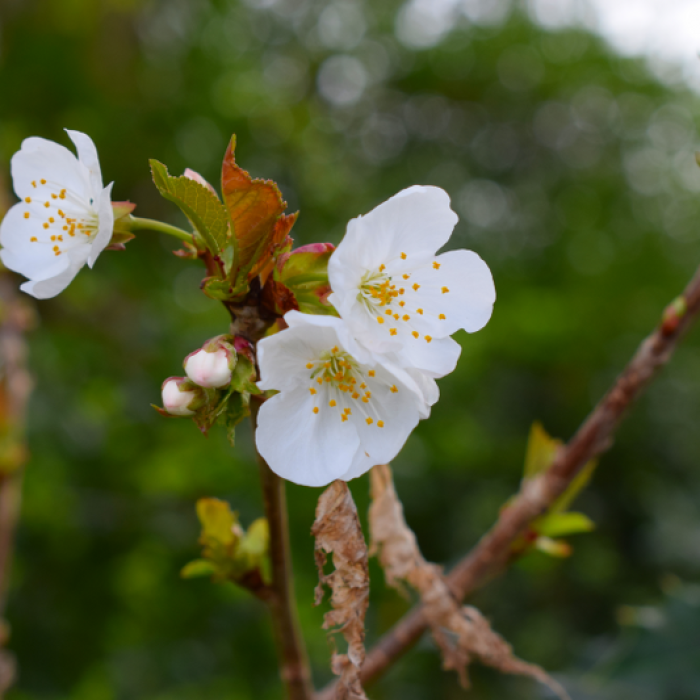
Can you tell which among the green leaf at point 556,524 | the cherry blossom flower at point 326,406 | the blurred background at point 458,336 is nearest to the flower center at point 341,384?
the cherry blossom flower at point 326,406

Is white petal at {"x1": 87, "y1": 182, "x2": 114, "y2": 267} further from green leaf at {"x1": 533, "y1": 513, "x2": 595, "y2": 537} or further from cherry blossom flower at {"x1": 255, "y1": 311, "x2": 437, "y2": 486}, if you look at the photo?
green leaf at {"x1": 533, "y1": 513, "x2": 595, "y2": 537}

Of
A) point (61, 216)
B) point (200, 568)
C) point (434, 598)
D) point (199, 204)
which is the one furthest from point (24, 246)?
point (434, 598)

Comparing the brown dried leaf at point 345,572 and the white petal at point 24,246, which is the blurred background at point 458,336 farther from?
the white petal at point 24,246

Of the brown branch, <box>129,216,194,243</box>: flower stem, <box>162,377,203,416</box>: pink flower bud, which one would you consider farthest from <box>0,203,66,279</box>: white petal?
the brown branch

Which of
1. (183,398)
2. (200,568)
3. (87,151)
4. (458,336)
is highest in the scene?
(87,151)

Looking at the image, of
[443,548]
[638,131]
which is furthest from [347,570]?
[638,131]

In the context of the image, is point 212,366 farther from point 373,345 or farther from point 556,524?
point 556,524
